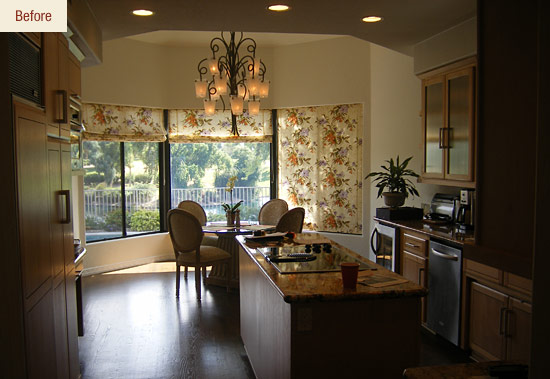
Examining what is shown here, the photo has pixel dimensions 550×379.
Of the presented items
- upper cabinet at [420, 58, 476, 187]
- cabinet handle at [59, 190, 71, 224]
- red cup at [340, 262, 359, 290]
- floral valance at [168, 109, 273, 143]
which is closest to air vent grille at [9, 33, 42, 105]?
cabinet handle at [59, 190, 71, 224]

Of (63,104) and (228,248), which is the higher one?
(63,104)

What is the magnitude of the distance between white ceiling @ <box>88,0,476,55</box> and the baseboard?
365cm

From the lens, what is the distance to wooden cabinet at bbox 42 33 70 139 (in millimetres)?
2521

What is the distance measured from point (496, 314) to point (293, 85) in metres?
5.00

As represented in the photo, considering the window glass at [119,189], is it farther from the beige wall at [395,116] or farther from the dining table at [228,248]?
the beige wall at [395,116]

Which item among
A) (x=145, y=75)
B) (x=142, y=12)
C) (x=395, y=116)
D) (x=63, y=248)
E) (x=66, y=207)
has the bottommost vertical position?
(x=63, y=248)

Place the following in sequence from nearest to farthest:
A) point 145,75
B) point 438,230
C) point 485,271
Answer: point 485,271 < point 438,230 < point 145,75

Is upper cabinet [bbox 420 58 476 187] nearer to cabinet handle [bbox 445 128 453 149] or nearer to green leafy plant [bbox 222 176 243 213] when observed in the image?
cabinet handle [bbox 445 128 453 149]

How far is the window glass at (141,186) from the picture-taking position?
24.0 feet

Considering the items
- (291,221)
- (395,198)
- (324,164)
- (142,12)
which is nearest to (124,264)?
(291,221)

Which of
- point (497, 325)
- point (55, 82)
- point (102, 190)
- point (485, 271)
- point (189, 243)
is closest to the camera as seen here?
point (55, 82)

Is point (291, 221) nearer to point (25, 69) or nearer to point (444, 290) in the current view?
point (444, 290)

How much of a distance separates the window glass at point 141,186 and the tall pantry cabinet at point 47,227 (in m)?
4.24

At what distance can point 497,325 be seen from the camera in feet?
10.9
